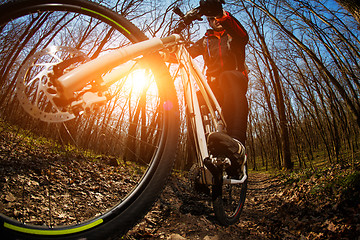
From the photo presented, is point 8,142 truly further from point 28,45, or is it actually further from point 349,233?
point 349,233

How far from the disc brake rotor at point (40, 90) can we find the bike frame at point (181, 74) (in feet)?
0.32

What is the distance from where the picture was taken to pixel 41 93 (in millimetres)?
967

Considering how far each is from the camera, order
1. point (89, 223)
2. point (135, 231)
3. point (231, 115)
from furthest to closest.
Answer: point (135, 231) < point (231, 115) < point (89, 223)

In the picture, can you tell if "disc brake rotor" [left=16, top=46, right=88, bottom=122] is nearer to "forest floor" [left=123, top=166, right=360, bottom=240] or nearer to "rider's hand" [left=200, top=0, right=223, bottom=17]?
"rider's hand" [left=200, top=0, right=223, bottom=17]

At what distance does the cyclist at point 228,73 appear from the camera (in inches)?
58.3

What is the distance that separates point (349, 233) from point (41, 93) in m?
2.88

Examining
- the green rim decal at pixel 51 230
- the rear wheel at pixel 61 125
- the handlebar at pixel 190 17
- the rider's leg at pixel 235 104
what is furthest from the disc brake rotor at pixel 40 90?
the rider's leg at pixel 235 104

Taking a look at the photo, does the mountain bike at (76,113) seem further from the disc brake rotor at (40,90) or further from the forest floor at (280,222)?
the forest floor at (280,222)

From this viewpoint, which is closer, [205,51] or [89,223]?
[89,223]

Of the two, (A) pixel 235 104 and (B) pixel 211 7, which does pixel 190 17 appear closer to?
(B) pixel 211 7

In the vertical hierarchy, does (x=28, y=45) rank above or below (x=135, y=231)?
above

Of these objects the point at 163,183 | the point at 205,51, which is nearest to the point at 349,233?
the point at 163,183

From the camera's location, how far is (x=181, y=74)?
174 centimetres

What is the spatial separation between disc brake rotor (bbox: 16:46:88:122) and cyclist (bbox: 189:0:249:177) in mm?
1139
